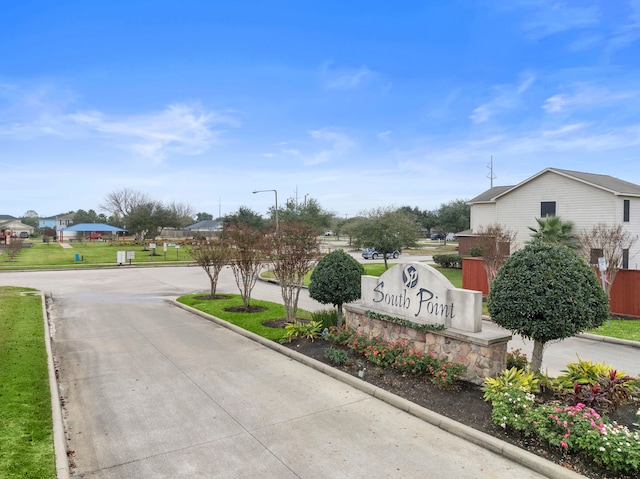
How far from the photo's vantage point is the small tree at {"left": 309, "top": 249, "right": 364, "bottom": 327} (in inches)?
385

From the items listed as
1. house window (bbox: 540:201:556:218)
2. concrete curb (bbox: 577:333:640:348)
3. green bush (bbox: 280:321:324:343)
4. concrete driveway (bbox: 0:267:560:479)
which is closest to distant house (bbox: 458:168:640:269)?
house window (bbox: 540:201:556:218)

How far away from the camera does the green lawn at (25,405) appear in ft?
14.8

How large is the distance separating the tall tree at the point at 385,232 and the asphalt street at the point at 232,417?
21.0 meters

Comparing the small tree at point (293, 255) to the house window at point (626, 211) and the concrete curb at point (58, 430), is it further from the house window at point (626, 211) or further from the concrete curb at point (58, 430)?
the house window at point (626, 211)

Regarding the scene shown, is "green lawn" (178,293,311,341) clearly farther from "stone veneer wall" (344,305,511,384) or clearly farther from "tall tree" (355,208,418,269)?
"tall tree" (355,208,418,269)

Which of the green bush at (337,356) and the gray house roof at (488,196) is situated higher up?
the gray house roof at (488,196)

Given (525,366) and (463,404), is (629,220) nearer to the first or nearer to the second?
(525,366)

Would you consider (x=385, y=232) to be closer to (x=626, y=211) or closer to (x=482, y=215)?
(x=482, y=215)

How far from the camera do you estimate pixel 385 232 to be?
31844mm

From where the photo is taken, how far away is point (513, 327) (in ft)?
20.5

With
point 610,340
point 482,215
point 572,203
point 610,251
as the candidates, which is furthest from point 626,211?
point 610,340

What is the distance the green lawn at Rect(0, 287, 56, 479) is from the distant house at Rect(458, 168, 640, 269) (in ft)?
66.7

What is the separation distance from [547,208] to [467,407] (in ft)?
76.7

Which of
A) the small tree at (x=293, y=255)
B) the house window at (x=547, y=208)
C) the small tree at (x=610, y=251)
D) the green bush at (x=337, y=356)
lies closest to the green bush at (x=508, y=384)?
the green bush at (x=337, y=356)
